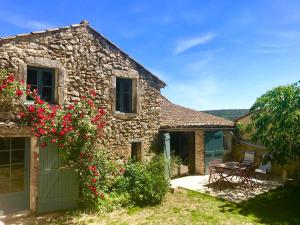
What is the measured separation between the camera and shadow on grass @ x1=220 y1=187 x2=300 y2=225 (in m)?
7.55

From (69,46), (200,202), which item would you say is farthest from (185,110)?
(69,46)

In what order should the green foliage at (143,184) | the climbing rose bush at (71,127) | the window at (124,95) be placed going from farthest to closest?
1. the window at (124,95)
2. the green foliage at (143,184)
3. the climbing rose bush at (71,127)

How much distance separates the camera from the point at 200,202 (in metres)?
8.90

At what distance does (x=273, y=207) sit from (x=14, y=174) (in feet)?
25.7

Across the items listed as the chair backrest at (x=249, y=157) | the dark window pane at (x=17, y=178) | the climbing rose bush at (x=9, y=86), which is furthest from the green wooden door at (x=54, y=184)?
the chair backrest at (x=249, y=157)

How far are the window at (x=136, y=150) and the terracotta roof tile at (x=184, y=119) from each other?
1371 millimetres

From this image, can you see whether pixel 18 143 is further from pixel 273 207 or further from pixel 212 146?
pixel 212 146

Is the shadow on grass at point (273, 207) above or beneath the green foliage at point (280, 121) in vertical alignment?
beneath

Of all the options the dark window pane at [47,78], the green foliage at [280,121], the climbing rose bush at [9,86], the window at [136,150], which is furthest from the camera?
the window at [136,150]

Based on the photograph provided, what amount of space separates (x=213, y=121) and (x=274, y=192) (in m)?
4.47

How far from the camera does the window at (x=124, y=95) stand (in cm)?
993

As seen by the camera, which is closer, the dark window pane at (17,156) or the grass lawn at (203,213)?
the grass lawn at (203,213)

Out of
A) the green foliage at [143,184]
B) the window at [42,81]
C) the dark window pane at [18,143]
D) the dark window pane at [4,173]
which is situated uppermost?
the window at [42,81]

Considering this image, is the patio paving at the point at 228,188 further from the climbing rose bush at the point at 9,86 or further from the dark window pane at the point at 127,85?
the climbing rose bush at the point at 9,86
